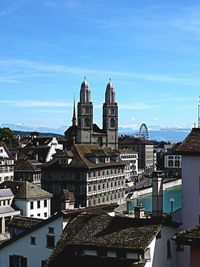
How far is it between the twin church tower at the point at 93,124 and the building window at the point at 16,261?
83706 millimetres

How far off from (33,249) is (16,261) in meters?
0.90

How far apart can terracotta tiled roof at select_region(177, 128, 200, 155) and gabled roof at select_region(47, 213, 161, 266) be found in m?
3.05

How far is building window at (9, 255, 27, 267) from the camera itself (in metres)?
19.5

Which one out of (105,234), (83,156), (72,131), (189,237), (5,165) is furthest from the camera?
(72,131)

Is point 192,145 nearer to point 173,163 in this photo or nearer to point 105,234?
point 105,234

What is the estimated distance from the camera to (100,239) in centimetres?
1669

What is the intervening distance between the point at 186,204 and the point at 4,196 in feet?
100

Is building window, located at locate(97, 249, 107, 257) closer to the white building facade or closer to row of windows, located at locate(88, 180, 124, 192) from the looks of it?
row of windows, located at locate(88, 180, 124, 192)

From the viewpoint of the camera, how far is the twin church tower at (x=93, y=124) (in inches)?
4114

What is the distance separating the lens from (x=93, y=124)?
4286 inches

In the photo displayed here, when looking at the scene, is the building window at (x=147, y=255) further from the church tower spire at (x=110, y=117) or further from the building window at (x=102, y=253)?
the church tower spire at (x=110, y=117)

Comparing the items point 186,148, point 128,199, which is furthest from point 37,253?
point 128,199

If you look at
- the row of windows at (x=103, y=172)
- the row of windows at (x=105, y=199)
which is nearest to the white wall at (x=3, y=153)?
the row of windows at (x=103, y=172)

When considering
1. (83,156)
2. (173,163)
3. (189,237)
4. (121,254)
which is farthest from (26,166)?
(189,237)
